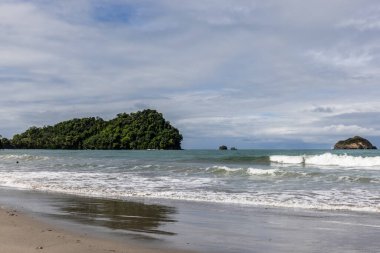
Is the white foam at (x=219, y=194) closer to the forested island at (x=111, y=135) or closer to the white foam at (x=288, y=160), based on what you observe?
the white foam at (x=288, y=160)

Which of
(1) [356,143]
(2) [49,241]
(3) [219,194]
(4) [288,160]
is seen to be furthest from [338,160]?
(1) [356,143]

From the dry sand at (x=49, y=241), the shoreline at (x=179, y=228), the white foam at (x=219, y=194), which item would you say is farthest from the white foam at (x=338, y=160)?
the dry sand at (x=49, y=241)

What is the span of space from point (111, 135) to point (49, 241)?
107625 millimetres

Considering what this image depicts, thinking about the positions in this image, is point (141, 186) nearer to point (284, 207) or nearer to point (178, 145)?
point (284, 207)

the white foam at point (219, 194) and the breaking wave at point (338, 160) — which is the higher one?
the breaking wave at point (338, 160)

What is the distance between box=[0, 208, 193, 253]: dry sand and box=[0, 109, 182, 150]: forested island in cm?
9819

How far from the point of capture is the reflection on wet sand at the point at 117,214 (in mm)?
8406

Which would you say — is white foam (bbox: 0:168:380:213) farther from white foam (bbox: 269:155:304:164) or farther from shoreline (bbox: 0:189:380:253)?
white foam (bbox: 269:155:304:164)

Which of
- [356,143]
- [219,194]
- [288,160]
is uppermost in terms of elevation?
[356,143]

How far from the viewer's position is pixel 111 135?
4449 inches

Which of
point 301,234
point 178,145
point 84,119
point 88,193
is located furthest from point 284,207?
point 84,119

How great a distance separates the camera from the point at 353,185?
16.8 m

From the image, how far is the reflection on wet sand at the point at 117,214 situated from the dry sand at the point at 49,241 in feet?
3.40

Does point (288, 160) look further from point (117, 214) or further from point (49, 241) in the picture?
point (49, 241)
